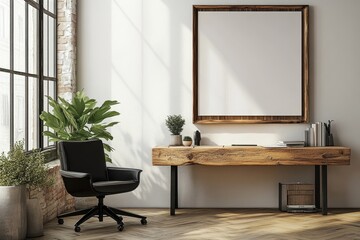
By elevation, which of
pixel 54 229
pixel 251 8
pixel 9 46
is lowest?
pixel 54 229

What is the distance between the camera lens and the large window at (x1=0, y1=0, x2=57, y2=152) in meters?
5.94

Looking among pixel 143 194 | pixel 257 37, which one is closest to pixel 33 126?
pixel 143 194

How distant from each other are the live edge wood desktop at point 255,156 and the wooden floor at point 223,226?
0.52 m

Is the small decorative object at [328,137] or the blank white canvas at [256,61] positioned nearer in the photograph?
the small decorative object at [328,137]

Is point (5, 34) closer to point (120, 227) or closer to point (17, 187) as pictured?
point (17, 187)

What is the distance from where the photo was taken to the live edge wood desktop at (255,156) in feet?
23.2

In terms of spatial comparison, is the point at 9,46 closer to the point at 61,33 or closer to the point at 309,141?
the point at 61,33

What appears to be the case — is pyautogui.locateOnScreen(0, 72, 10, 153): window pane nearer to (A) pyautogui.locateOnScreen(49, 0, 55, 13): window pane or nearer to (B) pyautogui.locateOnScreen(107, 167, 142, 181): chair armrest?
(B) pyautogui.locateOnScreen(107, 167, 142, 181): chair armrest

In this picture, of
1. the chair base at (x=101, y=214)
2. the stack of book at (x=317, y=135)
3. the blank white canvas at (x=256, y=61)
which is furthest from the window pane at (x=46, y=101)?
the stack of book at (x=317, y=135)

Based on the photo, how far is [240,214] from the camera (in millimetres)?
7227

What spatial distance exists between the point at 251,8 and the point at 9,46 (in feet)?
9.73

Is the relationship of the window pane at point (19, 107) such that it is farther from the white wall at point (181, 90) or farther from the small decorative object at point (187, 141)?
the small decorative object at point (187, 141)

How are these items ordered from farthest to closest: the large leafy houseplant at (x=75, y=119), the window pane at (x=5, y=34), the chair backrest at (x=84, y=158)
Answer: the large leafy houseplant at (x=75, y=119) → the chair backrest at (x=84, y=158) → the window pane at (x=5, y=34)

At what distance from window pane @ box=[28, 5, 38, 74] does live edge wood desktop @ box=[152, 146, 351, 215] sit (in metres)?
1.61
